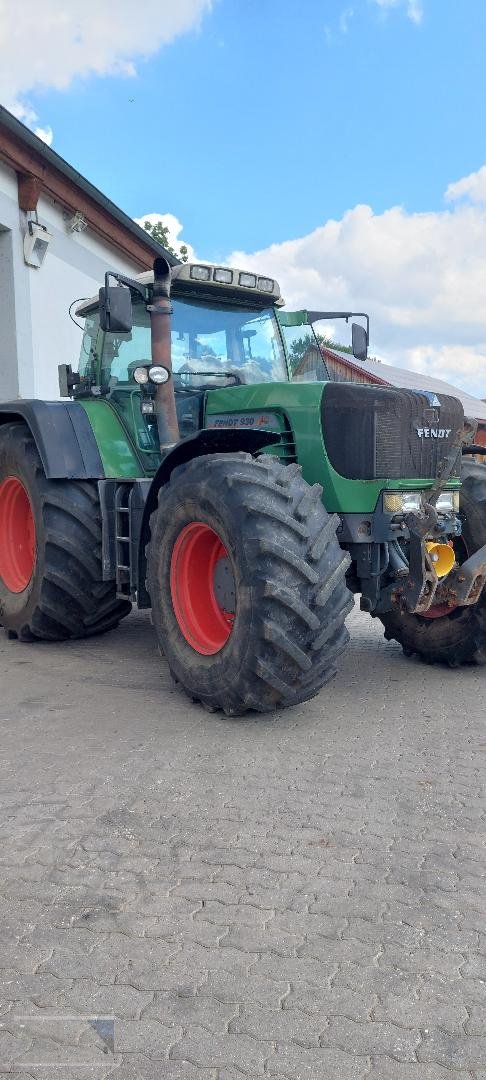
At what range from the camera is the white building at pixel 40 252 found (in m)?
10.1

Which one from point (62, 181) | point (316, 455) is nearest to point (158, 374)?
point (316, 455)

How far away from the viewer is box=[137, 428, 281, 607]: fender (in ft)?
14.0

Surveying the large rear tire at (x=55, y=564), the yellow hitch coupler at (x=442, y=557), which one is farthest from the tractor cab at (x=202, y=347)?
the yellow hitch coupler at (x=442, y=557)

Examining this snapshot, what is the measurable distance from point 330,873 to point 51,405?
385 cm

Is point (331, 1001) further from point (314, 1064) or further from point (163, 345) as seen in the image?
point (163, 345)

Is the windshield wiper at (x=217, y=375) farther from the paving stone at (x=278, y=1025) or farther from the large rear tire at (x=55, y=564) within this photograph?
the paving stone at (x=278, y=1025)

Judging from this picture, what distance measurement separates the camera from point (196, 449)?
4504 mm

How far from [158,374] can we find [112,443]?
69 centimetres

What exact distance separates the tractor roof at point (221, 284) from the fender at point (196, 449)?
1374mm

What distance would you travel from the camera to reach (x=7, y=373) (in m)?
10.4

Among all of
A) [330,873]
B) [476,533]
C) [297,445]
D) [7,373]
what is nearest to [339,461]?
[297,445]

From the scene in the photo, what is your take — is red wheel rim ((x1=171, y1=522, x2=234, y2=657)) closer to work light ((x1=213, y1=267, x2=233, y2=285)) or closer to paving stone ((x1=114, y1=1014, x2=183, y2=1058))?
work light ((x1=213, y1=267, x2=233, y2=285))

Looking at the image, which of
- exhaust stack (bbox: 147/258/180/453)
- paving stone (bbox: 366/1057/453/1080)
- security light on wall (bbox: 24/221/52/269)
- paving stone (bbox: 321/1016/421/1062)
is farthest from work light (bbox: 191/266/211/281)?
security light on wall (bbox: 24/221/52/269)

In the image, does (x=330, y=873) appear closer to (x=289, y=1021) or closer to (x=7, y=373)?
(x=289, y=1021)
